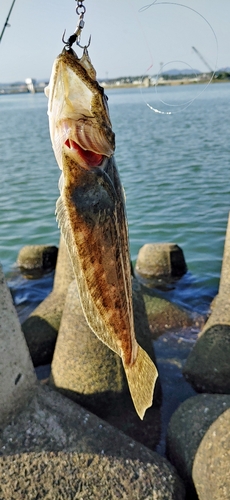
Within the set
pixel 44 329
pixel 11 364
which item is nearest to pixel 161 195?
pixel 44 329

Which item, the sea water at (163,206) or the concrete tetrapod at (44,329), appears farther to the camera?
the sea water at (163,206)

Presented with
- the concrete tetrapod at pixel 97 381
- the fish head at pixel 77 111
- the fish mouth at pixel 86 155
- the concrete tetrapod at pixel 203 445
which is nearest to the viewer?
the fish head at pixel 77 111

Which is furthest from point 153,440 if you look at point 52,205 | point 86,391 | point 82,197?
point 52,205

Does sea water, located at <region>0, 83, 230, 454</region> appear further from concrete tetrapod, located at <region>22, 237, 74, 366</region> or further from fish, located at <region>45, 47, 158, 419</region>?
fish, located at <region>45, 47, 158, 419</region>

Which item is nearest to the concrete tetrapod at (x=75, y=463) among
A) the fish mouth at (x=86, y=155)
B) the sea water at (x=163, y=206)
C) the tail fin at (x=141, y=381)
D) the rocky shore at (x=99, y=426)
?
the rocky shore at (x=99, y=426)

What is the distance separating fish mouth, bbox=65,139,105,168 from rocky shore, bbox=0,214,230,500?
114 inches

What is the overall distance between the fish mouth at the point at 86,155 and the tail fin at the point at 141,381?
137cm

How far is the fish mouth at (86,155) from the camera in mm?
2246

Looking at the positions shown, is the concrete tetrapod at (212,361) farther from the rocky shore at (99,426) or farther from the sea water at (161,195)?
the sea water at (161,195)

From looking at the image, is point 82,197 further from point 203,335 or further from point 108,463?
point 203,335

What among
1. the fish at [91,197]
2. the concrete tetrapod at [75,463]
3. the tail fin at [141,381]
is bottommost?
the concrete tetrapod at [75,463]

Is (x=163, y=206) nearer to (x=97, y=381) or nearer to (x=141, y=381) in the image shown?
(x=97, y=381)

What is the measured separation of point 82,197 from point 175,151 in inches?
868

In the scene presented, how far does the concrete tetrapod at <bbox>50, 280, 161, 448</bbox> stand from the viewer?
18.6 ft
